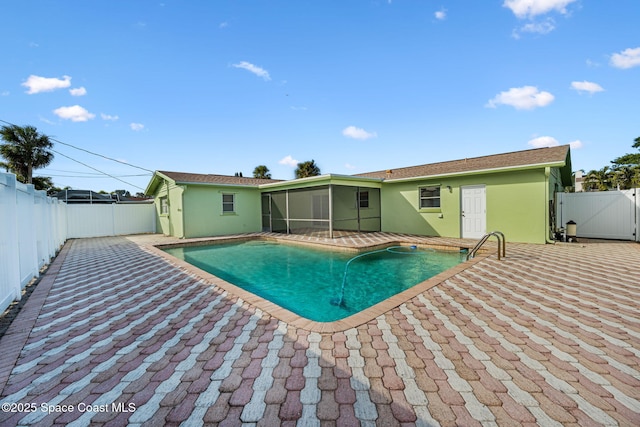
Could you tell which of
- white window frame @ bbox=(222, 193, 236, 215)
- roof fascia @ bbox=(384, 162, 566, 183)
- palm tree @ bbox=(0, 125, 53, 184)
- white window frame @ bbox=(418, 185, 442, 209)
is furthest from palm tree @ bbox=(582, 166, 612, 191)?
palm tree @ bbox=(0, 125, 53, 184)

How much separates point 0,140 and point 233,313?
32.4 metres

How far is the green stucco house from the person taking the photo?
951 cm

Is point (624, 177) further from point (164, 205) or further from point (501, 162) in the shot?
point (164, 205)

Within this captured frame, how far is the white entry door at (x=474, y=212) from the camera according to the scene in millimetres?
10514

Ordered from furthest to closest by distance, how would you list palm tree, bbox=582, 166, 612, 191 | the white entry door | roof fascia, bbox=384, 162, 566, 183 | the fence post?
palm tree, bbox=582, 166, 612, 191
the white entry door
roof fascia, bbox=384, 162, 566, 183
the fence post

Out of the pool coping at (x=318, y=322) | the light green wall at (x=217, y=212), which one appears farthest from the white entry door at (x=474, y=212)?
the light green wall at (x=217, y=212)

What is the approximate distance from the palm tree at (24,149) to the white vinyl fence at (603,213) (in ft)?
121

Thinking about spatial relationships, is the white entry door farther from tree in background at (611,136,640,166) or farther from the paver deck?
tree in background at (611,136,640,166)

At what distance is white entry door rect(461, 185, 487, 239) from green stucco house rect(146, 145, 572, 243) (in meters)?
0.03

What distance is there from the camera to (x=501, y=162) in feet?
34.1

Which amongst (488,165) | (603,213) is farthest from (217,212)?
(603,213)

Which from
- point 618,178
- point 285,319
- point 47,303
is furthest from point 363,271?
point 618,178

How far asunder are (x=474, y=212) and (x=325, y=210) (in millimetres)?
9256

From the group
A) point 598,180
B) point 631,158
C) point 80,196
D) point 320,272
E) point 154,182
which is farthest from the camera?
point 598,180
